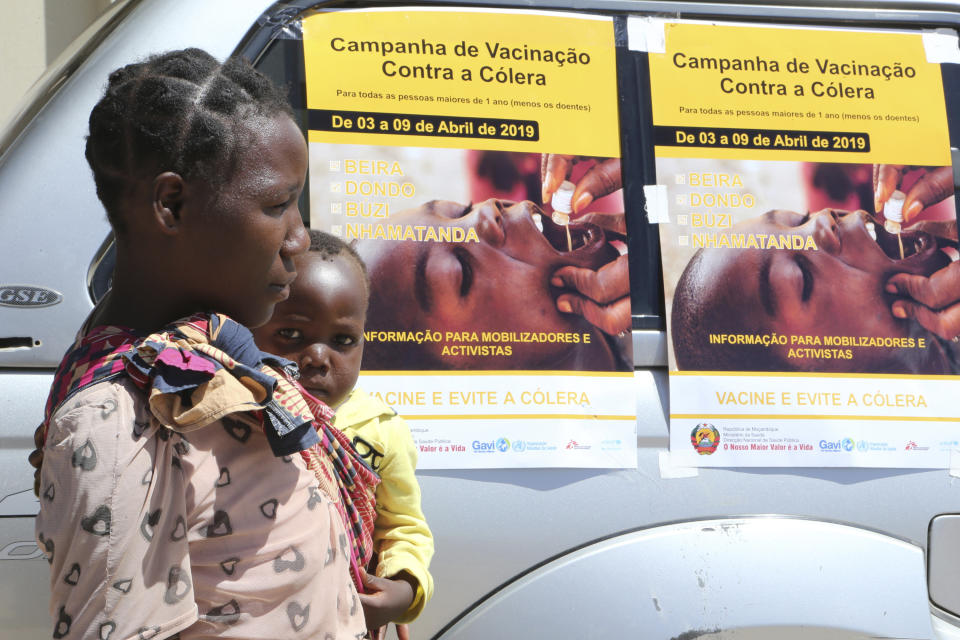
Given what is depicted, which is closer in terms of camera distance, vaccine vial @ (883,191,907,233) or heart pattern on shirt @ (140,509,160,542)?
heart pattern on shirt @ (140,509,160,542)

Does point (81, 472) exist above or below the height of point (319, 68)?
below

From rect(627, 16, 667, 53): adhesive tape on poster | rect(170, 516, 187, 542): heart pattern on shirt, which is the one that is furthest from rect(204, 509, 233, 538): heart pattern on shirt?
rect(627, 16, 667, 53): adhesive tape on poster

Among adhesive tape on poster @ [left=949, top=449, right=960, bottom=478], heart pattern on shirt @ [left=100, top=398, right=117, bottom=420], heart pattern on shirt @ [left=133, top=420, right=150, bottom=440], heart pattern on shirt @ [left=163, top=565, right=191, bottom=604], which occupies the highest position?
heart pattern on shirt @ [left=100, top=398, right=117, bottom=420]

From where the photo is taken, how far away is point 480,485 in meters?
2.01

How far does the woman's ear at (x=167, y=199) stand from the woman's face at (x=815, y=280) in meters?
1.45

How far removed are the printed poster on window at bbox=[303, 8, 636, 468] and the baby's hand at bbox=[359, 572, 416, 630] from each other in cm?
52

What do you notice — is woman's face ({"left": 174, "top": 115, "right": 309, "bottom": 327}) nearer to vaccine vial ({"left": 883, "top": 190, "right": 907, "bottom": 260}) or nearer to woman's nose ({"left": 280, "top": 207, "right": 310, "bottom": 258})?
woman's nose ({"left": 280, "top": 207, "right": 310, "bottom": 258})

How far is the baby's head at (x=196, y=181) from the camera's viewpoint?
3.46ft

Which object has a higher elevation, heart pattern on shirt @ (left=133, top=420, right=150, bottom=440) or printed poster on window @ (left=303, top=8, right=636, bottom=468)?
printed poster on window @ (left=303, top=8, right=636, bottom=468)

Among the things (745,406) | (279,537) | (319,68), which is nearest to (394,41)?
(319,68)

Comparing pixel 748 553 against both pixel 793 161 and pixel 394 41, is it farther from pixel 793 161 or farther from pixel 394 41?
pixel 394 41

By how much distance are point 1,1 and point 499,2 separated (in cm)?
502

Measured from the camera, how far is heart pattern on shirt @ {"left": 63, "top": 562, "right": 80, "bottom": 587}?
933 millimetres

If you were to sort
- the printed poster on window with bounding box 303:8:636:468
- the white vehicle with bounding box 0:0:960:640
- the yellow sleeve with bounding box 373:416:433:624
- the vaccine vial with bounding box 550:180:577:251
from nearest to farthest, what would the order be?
the yellow sleeve with bounding box 373:416:433:624
the white vehicle with bounding box 0:0:960:640
the printed poster on window with bounding box 303:8:636:468
the vaccine vial with bounding box 550:180:577:251
